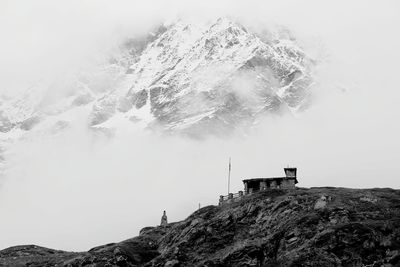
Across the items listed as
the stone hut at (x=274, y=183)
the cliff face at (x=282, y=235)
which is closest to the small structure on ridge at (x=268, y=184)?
the stone hut at (x=274, y=183)

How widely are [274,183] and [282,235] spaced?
29409mm

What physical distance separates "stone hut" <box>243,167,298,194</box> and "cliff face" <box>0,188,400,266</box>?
8594 millimetres

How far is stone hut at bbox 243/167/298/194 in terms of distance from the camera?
137 meters

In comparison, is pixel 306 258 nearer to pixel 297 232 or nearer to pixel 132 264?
pixel 297 232

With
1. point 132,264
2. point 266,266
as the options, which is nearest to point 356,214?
point 266,266

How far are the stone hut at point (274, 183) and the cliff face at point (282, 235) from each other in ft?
28.2

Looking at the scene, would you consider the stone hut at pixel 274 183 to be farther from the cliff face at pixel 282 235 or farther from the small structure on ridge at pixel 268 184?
the cliff face at pixel 282 235

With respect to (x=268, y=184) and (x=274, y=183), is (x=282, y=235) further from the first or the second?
(x=268, y=184)

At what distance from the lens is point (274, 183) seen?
5438 inches

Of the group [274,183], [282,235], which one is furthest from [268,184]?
[282,235]

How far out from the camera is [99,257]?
124188 millimetres

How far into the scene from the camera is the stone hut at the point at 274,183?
137000 mm

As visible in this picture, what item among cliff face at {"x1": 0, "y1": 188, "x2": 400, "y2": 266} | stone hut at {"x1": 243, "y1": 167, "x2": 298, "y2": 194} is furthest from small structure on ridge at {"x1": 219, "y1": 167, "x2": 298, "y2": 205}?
cliff face at {"x1": 0, "y1": 188, "x2": 400, "y2": 266}

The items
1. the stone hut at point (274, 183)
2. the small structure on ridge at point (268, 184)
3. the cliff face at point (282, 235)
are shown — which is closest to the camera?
the cliff face at point (282, 235)
